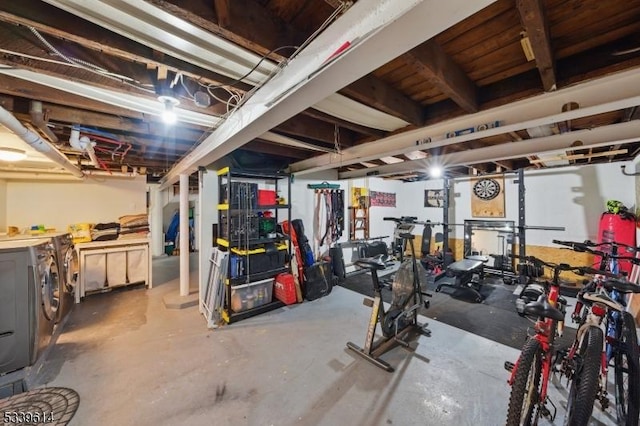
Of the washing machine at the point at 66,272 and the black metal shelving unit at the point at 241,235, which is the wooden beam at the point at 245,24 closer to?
the black metal shelving unit at the point at 241,235

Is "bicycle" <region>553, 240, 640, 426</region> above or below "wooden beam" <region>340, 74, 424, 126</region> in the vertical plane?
below


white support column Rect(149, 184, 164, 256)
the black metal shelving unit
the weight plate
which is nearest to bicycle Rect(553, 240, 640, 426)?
the black metal shelving unit

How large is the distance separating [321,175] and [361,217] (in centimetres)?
161

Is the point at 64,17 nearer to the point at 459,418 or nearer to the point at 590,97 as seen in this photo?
the point at 590,97

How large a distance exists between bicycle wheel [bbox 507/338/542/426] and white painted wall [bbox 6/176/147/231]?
6.58 metres

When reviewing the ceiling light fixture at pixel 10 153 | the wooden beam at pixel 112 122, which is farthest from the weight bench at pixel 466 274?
the ceiling light fixture at pixel 10 153

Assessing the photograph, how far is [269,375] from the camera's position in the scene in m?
2.12

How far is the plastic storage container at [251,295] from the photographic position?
3203mm

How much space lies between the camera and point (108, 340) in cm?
270

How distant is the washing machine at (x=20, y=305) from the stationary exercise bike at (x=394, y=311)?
2842mm

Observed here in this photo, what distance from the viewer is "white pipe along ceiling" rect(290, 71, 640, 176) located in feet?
4.37

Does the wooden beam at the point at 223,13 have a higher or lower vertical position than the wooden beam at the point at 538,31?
higher

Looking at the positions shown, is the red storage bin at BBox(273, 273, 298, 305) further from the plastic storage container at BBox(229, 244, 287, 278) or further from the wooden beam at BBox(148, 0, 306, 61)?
the wooden beam at BBox(148, 0, 306, 61)

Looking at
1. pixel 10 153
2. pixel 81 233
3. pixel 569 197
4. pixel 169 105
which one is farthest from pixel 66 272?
pixel 569 197
